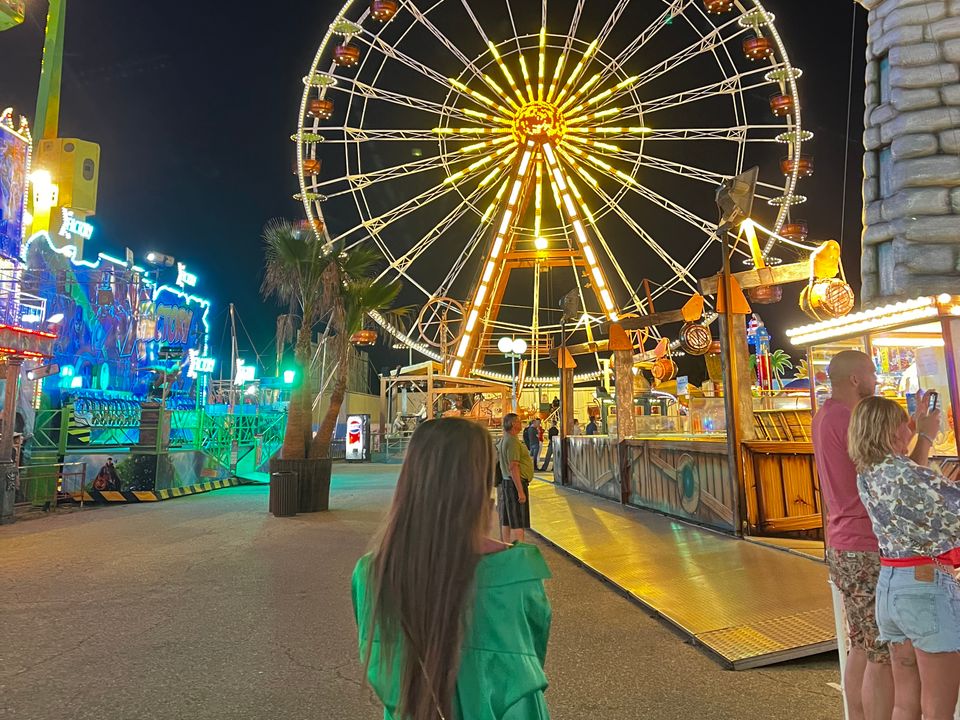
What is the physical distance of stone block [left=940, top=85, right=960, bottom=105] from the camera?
4.56 metres

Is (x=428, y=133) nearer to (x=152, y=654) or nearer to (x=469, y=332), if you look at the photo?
(x=469, y=332)

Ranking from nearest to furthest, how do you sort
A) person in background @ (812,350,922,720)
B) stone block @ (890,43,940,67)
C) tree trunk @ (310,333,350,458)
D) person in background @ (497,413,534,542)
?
1. person in background @ (812,350,922,720)
2. stone block @ (890,43,940,67)
3. person in background @ (497,413,534,542)
4. tree trunk @ (310,333,350,458)

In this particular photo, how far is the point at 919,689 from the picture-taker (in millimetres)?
2107

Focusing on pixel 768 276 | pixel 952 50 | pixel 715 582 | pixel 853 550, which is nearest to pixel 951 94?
pixel 952 50

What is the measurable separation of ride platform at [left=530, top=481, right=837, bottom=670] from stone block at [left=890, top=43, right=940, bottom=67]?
4.16 metres

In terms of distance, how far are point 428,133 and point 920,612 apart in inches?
748

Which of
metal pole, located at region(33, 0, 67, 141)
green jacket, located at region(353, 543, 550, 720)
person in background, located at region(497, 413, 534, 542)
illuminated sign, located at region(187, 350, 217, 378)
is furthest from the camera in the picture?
illuminated sign, located at region(187, 350, 217, 378)

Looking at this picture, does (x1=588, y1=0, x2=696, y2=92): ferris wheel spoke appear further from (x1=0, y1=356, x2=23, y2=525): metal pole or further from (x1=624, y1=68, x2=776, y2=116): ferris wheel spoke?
(x1=0, y1=356, x2=23, y2=525): metal pole

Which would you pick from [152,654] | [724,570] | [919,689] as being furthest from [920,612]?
[152,654]

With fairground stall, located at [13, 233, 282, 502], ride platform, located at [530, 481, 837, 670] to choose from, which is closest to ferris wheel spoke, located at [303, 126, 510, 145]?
fairground stall, located at [13, 233, 282, 502]

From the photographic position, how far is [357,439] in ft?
81.1

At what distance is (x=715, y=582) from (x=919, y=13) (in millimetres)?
4861

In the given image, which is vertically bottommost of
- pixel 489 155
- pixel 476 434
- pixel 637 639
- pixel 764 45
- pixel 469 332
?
pixel 637 639

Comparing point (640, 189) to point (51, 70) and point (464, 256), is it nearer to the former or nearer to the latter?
point (464, 256)
